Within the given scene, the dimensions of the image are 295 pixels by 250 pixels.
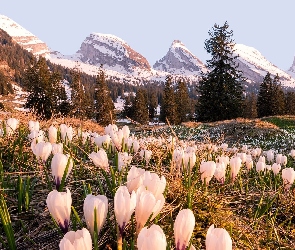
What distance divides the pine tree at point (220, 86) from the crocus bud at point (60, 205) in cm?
3785

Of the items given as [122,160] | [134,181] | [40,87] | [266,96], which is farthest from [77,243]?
[266,96]

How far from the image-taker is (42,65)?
174ft

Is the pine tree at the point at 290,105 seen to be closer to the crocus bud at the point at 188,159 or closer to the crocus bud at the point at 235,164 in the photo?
the crocus bud at the point at 235,164

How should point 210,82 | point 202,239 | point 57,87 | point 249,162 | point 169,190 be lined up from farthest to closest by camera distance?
1. point 57,87
2. point 210,82
3. point 249,162
4. point 169,190
5. point 202,239

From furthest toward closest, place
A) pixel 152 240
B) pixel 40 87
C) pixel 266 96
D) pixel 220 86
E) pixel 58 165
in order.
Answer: pixel 266 96 < pixel 40 87 < pixel 220 86 < pixel 58 165 < pixel 152 240

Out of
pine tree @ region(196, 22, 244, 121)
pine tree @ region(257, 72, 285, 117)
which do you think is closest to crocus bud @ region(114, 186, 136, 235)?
pine tree @ region(196, 22, 244, 121)

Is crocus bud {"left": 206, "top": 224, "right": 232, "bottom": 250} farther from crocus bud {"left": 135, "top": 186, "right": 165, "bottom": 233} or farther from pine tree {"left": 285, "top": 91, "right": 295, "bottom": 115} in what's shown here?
pine tree {"left": 285, "top": 91, "right": 295, "bottom": 115}

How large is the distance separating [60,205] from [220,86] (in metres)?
38.6

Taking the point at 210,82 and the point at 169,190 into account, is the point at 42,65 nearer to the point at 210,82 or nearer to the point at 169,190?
the point at 210,82

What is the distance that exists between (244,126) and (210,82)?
1988cm

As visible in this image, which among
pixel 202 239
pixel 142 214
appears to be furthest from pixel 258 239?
pixel 142 214

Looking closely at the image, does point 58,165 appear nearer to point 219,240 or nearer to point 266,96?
point 219,240

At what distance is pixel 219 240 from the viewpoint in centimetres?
119

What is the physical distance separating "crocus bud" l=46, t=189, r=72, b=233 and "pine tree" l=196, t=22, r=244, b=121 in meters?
37.9
